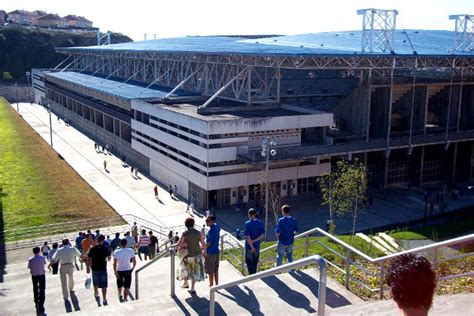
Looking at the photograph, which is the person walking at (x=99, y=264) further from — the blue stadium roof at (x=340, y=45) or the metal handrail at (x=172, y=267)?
the blue stadium roof at (x=340, y=45)

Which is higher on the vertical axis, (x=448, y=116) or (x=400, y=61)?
(x=400, y=61)

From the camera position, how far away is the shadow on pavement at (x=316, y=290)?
9070 millimetres

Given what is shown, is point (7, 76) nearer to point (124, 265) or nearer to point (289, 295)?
point (124, 265)

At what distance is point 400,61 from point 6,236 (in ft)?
89.7

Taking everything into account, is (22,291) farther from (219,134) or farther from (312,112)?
(312,112)

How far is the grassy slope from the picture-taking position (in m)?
29.7

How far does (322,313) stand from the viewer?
5879 mm

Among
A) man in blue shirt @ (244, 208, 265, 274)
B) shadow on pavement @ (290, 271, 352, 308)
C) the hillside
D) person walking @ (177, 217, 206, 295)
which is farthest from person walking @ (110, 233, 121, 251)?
the hillside

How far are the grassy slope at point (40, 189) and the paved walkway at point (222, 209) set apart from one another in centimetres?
125

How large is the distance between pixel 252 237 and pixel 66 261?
14.3ft

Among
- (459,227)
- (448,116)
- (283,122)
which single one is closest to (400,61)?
(448,116)

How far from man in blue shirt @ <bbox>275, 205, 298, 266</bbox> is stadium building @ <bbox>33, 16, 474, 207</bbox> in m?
20.1

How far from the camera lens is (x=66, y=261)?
12211mm

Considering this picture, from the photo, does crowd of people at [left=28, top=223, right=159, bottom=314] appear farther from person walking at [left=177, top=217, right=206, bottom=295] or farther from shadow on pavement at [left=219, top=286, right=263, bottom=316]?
shadow on pavement at [left=219, top=286, right=263, bottom=316]
